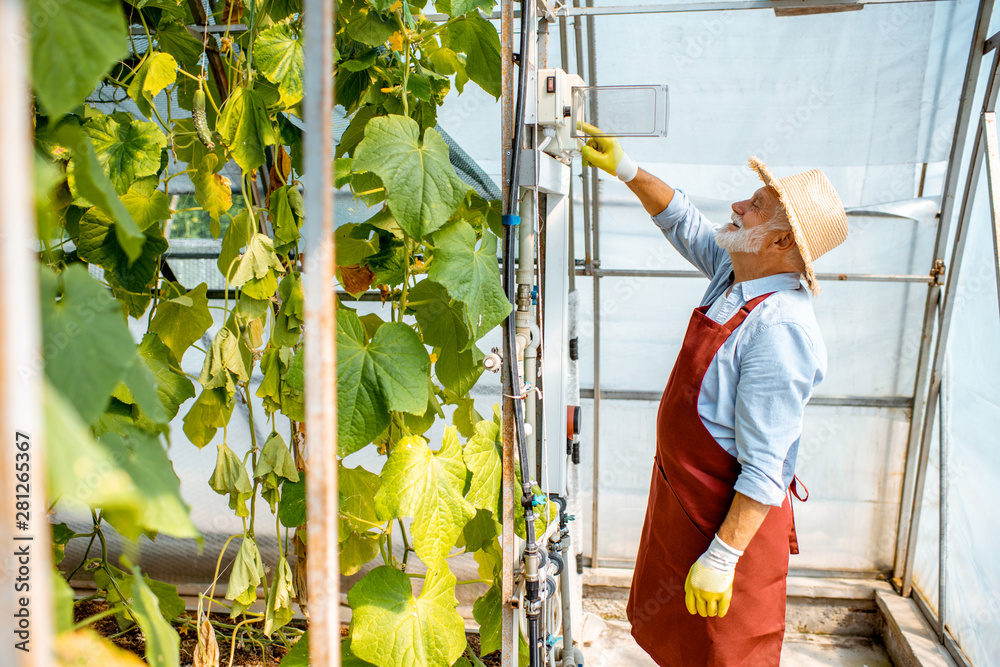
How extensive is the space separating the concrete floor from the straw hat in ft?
4.99

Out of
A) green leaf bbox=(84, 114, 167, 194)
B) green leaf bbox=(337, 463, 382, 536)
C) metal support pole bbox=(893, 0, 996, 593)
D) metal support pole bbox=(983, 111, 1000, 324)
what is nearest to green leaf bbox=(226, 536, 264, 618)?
green leaf bbox=(337, 463, 382, 536)

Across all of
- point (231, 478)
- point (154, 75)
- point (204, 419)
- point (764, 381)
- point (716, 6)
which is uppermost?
point (716, 6)

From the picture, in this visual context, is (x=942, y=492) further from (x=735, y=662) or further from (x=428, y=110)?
(x=428, y=110)

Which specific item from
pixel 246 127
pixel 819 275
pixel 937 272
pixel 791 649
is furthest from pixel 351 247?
pixel 791 649

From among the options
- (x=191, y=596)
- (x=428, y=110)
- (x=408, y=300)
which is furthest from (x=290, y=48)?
(x=191, y=596)

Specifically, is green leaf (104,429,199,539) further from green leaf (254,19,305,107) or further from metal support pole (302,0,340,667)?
green leaf (254,19,305,107)

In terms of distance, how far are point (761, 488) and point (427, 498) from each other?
2.22 feet

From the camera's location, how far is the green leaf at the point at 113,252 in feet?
4.53

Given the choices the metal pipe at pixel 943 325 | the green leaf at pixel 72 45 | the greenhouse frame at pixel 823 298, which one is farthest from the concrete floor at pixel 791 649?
the green leaf at pixel 72 45

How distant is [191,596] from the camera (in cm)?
252

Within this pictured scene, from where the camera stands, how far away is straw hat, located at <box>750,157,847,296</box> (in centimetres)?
151

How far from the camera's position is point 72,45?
0.46 metres

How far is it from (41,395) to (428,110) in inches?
43.7

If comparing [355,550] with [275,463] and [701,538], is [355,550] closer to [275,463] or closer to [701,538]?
[275,463]
